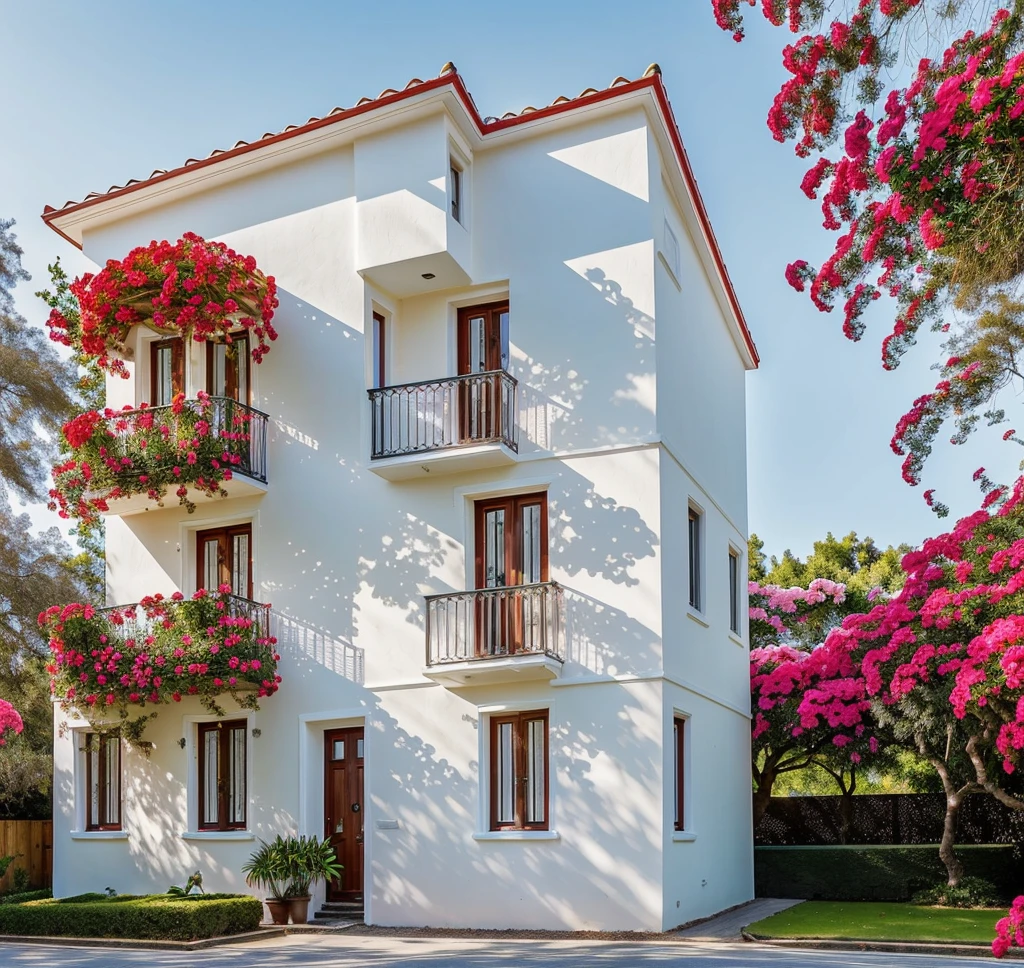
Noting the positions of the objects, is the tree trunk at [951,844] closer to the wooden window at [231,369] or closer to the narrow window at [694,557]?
the narrow window at [694,557]

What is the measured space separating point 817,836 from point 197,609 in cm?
1192

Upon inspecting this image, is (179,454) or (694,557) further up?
(179,454)

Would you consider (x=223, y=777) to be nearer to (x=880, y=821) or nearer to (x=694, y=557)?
(x=694, y=557)

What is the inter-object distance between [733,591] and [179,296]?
10260mm

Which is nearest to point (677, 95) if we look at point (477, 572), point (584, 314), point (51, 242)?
point (584, 314)

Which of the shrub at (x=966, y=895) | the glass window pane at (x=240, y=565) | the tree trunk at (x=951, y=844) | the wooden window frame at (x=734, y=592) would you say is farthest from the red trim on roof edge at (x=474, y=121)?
the shrub at (x=966, y=895)

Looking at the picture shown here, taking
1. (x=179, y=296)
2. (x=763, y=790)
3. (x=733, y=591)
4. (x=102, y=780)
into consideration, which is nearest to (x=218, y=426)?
(x=179, y=296)

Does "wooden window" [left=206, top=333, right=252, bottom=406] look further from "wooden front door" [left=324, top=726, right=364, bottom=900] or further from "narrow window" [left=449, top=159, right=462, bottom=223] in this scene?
"wooden front door" [left=324, top=726, right=364, bottom=900]

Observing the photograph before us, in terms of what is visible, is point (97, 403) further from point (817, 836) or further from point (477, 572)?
point (817, 836)

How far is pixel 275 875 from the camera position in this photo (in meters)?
16.4

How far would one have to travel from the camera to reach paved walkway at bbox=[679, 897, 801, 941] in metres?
15.0

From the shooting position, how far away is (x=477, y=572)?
16.9m

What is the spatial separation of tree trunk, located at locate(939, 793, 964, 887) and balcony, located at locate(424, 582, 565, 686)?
6.57 meters

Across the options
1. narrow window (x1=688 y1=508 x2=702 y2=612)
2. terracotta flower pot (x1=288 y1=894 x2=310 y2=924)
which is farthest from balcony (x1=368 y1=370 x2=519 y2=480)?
terracotta flower pot (x1=288 y1=894 x2=310 y2=924)
